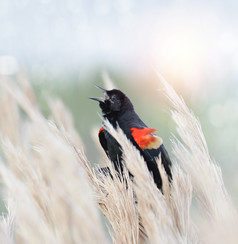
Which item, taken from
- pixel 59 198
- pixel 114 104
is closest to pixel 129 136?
pixel 114 104

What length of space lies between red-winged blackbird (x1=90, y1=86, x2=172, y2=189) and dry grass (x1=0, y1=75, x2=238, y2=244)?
350mm

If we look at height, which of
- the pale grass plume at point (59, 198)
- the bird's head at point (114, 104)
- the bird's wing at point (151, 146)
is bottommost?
the pale grass plume at point (59, 198)

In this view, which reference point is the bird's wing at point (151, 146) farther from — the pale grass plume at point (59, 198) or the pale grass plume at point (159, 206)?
the pale grass plume at point (59, 198)

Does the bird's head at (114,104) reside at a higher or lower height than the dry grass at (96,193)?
higher

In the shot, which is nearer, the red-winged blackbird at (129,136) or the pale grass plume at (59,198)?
the pale grass plume at (59,198)

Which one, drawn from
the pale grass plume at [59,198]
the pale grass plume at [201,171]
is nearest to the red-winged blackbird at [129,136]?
the pale grass plume at [201,171]

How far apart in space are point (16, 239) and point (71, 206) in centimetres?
35

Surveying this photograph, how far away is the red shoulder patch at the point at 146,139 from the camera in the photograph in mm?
1369

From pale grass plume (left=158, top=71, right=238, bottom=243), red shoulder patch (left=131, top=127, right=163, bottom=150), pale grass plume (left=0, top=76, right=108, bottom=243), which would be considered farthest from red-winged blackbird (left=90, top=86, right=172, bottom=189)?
pale grass plume (left=0, top=76, right=108, bottom=243)

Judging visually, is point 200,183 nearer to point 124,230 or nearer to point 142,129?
point 124,230

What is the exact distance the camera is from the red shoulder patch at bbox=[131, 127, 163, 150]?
137cm

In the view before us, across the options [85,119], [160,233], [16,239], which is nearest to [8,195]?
[16,239]

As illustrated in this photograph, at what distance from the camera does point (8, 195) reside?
844mm

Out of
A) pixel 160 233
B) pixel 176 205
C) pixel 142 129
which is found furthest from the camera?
pixel 142 129
